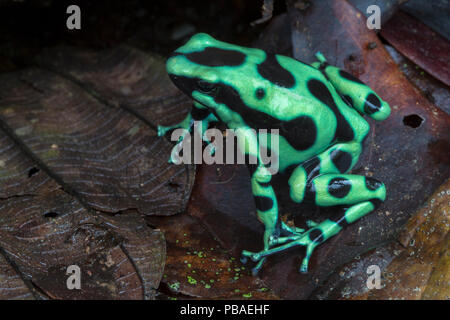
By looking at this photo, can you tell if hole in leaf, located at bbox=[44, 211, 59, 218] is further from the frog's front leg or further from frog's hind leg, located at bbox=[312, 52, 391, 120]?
frog's hind leg, located at bbox=[312, 52, 391, 120]

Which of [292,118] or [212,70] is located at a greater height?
[212,70]

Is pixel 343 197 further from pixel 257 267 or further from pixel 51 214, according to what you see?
pixel 51 214

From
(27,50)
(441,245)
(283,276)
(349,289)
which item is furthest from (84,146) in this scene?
(441,245)

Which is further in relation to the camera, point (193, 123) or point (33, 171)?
point (193, 123)

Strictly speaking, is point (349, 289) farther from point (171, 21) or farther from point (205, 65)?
point (171, 21)

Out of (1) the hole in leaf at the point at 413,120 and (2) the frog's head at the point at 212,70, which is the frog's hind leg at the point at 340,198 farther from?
(2) the frog's head at the point at 212,70

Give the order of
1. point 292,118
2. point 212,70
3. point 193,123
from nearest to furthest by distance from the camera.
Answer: point 212,70 → point 292,118 → point 193,123

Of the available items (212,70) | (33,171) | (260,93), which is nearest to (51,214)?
(33,171)
